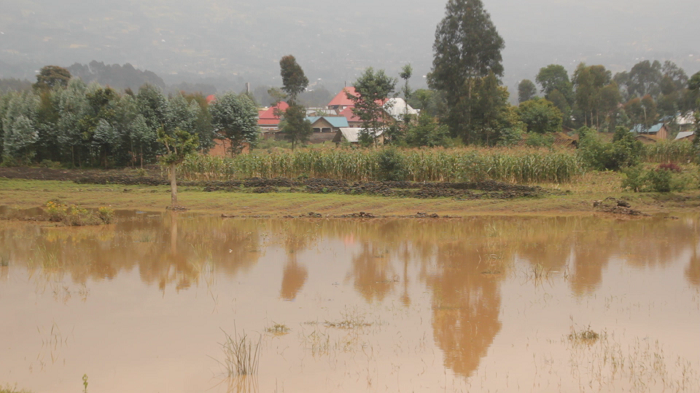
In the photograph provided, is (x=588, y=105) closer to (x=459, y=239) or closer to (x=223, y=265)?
(x=459, y=239)

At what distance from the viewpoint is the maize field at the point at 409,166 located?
72.3 feet

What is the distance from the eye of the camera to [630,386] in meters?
5.41

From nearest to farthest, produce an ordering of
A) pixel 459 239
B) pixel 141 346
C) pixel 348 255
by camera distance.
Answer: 1. pixel 141 346
2. pixel 348 255
3. pixel 459 239

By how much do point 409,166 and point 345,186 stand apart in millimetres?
3153

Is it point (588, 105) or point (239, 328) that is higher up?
point (588, 105)

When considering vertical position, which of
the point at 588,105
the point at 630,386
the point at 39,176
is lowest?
the point at 630,386

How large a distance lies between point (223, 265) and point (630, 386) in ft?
22.6

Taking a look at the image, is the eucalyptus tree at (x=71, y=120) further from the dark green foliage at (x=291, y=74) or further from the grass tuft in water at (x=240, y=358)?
the grass tuft in water at (x=240, y=358)

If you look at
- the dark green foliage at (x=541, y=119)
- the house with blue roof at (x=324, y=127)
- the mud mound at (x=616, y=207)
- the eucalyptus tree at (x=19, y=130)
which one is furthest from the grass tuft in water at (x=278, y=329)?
the house with blue roof at (x=324, y=127)

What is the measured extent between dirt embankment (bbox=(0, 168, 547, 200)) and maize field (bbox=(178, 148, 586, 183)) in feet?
4.90

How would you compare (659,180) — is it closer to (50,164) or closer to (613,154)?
(613,154)

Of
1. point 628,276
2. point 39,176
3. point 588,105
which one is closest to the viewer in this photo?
point 628,276

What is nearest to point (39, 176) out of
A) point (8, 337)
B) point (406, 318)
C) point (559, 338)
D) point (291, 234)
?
point (291, 234)

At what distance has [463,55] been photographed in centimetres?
4072
